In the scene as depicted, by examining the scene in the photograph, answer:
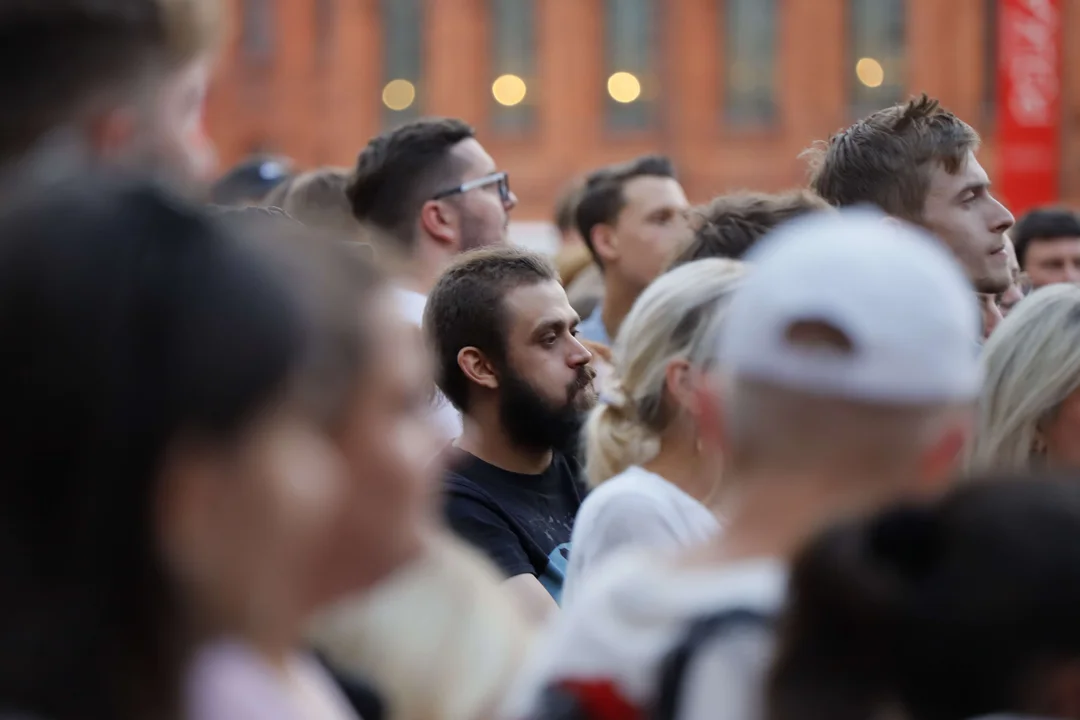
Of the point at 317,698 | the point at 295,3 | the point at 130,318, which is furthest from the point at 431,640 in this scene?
the point at 295,3

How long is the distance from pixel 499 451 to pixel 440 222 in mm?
1560

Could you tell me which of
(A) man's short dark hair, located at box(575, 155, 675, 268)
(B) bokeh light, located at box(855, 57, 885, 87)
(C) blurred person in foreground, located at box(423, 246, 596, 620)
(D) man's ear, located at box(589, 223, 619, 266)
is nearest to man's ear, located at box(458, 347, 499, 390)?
(C) blurred person in foreground, located at box(423, 246, 596, 620)

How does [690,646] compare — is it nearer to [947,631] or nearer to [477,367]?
[947,631]

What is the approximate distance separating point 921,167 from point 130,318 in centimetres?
355

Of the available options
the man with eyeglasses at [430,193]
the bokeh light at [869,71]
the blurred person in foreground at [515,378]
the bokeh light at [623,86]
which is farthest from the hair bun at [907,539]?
the bokeh light at [623,86]

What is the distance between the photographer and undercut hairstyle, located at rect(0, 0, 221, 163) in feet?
5.63

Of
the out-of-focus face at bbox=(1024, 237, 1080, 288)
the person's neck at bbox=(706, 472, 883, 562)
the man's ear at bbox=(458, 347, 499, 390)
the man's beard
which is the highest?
the person's neck at bbox=(706, 472, 883, 562)

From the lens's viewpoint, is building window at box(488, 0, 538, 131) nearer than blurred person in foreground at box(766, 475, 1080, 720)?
No

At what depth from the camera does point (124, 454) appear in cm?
122

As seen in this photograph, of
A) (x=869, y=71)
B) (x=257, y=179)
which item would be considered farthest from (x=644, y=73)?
(x=257, y=179)

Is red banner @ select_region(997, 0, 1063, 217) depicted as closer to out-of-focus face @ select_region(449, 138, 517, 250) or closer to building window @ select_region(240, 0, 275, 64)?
building window @ select_region(240, 0, 275, 64)

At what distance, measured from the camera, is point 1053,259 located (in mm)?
7438

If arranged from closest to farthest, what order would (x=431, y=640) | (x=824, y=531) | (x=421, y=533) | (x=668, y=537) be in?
(x=421, y=533), (x=824, y=531), (x=431, y=640), (x=668, y=537)

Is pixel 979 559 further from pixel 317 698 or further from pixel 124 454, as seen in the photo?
pixel 124 454
